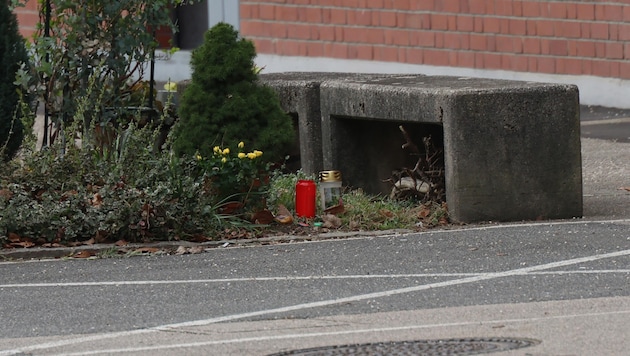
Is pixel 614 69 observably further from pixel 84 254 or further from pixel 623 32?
pixel 84 254

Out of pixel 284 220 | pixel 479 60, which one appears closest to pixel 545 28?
pixel 479 60

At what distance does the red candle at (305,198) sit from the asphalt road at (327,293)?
2.23 feet

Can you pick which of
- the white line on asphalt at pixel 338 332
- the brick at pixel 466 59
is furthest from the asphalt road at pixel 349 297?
the brick at pixel 466 59

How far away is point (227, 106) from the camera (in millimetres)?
10766

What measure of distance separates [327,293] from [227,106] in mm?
2891

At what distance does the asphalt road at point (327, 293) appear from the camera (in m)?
7.06

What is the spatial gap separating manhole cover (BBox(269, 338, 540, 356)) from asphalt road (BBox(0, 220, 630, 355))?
0.10m

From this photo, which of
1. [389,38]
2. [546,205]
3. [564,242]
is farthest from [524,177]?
[389,38]

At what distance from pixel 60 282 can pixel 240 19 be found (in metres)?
13.2

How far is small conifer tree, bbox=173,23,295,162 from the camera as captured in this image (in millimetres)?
10742

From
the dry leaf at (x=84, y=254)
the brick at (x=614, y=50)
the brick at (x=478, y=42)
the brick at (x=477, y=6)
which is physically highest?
the brick at (x=477, y=6)

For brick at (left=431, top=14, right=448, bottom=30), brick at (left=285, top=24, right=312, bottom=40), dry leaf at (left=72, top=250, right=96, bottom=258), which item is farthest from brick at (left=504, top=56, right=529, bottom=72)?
dry leaf at (left=72, top=250, right=96, bottom=258)

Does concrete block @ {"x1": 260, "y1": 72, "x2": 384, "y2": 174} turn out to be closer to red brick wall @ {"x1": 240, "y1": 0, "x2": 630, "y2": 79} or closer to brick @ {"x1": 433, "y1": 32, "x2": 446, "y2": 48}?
red brick wall @ {"x1": 240, "y1": 0, "x2": 630, "y2": 79}

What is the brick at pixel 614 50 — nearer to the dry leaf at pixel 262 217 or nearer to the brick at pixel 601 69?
the brick at pixel 601 69
